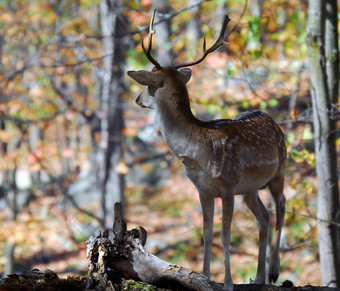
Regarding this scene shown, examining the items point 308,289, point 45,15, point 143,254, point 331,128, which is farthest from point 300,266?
point 45,15

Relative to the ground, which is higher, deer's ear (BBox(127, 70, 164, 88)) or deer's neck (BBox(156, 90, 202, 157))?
deer's ear (BBox(127, 70, 164, 88))

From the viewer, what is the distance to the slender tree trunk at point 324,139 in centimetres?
534

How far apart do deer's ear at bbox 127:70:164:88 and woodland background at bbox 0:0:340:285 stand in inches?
71.3

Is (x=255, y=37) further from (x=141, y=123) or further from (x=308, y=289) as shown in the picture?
(x=141, y=123)

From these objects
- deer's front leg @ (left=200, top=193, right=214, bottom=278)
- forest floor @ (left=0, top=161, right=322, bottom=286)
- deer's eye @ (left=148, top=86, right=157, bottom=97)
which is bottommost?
deer's front leg @ (left=200, top=193, right=214, bottom=278)

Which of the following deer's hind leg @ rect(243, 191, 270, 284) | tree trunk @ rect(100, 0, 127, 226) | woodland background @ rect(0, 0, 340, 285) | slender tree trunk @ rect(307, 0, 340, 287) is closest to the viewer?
deer's hind leg @ rect(243, 191, 270, 284)

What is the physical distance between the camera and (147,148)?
59.2 ft

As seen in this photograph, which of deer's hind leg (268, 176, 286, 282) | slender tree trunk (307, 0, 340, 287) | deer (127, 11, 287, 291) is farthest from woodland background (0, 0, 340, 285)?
deer (127, 11, 287, 291)

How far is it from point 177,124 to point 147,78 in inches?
16.9

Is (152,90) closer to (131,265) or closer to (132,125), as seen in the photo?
(131,265)

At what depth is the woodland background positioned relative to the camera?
7.30 metres

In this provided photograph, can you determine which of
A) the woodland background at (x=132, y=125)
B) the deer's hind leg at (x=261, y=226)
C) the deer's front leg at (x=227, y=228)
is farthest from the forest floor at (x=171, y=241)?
the deer's front leg at (x=227, y=228)

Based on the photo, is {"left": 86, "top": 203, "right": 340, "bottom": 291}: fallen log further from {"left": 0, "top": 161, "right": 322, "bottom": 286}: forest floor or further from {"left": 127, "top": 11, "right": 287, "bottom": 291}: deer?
{"left": 0, "top": 161, "right": 322, "bottom": 286}: forest floor

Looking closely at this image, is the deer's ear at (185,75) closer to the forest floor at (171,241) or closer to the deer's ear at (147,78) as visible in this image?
the deer's ear at (147,78)
